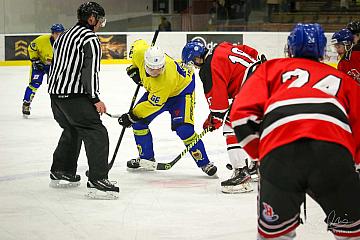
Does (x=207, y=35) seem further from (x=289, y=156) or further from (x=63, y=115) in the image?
(x=289, y=156)

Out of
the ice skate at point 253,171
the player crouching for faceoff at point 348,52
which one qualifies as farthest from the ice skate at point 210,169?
the player crouching for faceoff at point 348,52

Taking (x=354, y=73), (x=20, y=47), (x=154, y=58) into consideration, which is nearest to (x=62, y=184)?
(x=154, y=58)

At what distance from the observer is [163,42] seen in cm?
1301

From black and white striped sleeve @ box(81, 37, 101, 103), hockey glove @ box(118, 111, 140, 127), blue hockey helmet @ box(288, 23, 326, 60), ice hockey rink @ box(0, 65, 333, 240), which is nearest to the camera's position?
blue hockey helmet @ box(288, 23, 326, 60)

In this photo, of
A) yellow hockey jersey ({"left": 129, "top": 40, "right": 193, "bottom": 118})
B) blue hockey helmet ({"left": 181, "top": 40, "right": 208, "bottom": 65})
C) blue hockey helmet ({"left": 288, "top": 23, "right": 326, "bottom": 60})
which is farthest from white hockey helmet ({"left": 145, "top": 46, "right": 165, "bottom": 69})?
blue hockey helmet ({"left": 288, "top": 23, "right": 326, "bottom": 60})

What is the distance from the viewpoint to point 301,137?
2.25 metres

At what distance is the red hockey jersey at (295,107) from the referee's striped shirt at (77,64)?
2.07m

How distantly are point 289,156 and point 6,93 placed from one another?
301 inches

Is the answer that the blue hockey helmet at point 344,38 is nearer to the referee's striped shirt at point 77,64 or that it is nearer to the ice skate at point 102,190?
the referee's striped shirt at point 77,64

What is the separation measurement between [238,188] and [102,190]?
84 cm

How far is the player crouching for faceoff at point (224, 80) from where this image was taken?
4.49 metres

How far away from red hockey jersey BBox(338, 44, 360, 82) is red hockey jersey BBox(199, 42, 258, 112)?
0.76 metres

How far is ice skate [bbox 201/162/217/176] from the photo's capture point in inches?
202

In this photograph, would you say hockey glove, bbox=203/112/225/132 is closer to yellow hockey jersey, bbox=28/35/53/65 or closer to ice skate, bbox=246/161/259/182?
ice skate, bbox=246/161/259/182
